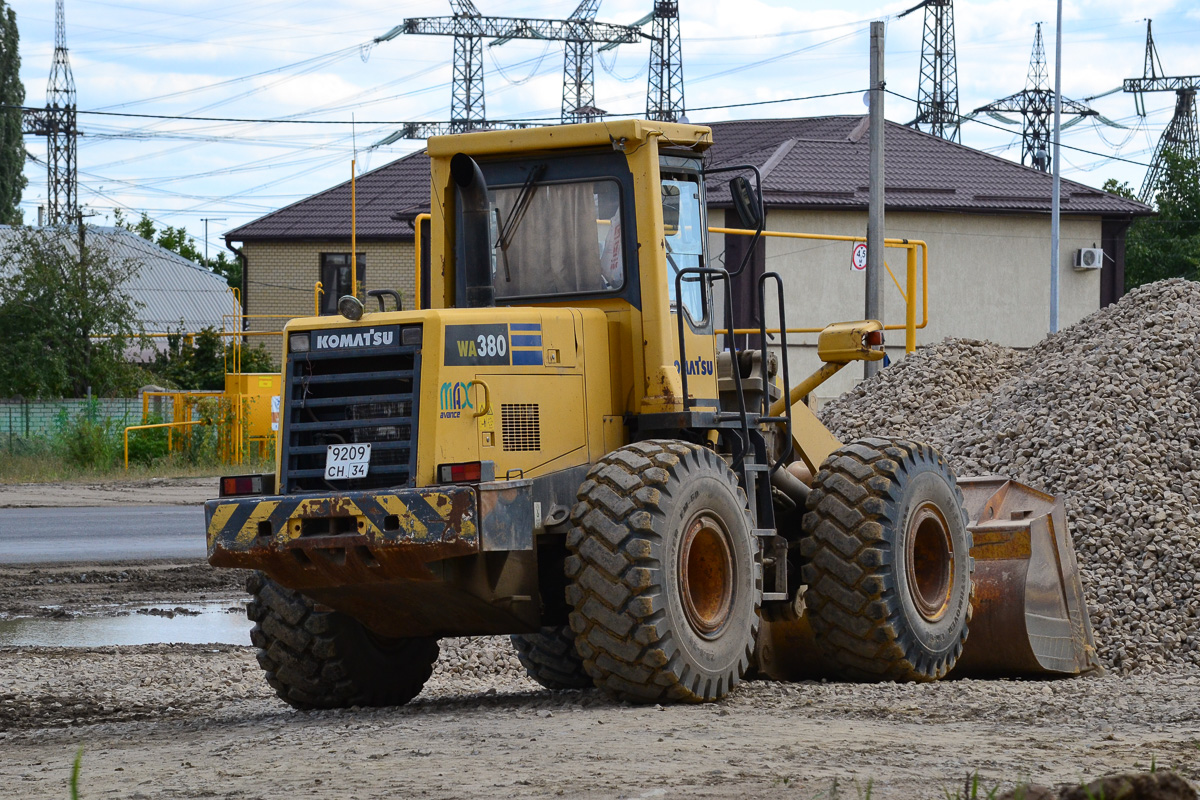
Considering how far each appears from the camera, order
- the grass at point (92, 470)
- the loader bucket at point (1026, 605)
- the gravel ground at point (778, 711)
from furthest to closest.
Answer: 1. the grass at point (92, 470)
2. the loader bucket at point (1026, 605)
3. the gravel ground at point (778, 711)

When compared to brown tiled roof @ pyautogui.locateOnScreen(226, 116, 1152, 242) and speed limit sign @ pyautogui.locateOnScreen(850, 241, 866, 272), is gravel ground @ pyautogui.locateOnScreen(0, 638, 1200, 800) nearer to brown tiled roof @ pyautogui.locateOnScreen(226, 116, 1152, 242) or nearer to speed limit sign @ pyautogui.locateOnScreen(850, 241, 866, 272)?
speed limit sign @ pyautogui.locateOnScreen(850, 241, 866, 272)

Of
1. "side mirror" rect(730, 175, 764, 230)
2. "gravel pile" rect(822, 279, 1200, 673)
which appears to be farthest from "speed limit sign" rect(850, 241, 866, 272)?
"side mirror" rect(730, 175, 764, 230)

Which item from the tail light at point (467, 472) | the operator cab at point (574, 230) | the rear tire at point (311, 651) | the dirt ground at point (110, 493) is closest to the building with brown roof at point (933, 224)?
the dirt ground at point (110, 493)

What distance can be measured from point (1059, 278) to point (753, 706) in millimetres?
31043

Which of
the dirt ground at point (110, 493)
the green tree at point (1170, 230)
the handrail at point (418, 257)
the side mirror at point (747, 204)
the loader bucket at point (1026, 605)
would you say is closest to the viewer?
the side mirror at point (747, 204)

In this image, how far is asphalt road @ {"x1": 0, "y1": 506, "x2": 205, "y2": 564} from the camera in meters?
18.1

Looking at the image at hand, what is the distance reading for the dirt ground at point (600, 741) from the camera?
5.28 m

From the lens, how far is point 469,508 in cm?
687

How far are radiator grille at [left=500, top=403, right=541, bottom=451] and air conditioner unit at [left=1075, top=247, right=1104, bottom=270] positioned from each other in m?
31.0

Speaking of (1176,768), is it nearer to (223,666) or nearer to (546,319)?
(546,319)

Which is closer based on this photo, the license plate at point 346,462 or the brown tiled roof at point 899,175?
the license plate at point 346,462

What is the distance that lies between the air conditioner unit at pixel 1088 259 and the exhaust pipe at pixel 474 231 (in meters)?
30.4

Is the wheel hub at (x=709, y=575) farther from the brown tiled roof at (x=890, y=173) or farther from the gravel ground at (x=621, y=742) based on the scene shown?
the brown tiled roof at (x=890, y=173)

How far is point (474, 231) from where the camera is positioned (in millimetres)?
8008
